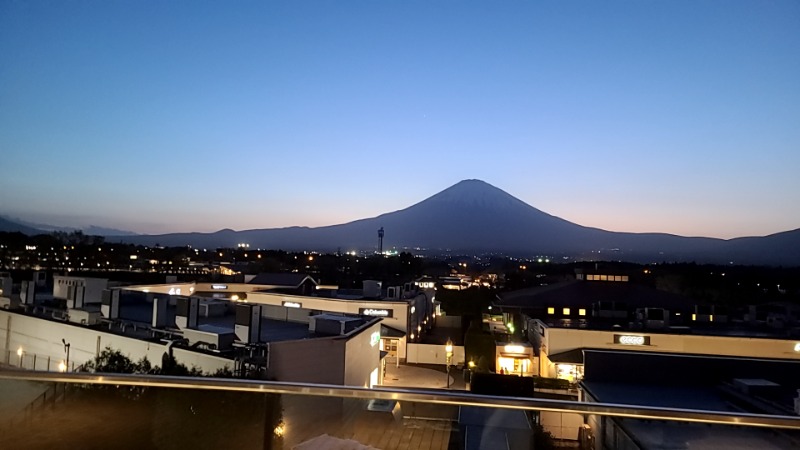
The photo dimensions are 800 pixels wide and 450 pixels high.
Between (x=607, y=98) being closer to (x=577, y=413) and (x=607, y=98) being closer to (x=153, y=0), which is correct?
(x=153, y=0)

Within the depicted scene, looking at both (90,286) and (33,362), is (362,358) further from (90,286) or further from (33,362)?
(90,286)

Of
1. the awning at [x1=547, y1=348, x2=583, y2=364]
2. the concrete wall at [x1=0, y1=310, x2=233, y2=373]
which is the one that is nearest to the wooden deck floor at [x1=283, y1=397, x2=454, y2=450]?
the concrete wall at [x1=0, y1=310, x2=233, y2=373]

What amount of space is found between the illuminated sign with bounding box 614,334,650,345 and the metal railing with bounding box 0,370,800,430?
42.2 feet

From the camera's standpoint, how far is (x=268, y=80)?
16219 millimetres

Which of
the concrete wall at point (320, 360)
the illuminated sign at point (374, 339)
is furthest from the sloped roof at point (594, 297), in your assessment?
the concrete wall at point (320, 360)

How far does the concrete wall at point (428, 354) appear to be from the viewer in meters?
17.3

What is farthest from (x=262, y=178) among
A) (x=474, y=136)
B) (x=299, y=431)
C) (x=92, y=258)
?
(x=299, y=431)

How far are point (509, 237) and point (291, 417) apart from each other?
129 m

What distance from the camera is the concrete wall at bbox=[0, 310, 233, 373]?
308 inches

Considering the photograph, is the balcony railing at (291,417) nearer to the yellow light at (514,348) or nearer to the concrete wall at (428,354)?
Result: the yellow light at (514,348)

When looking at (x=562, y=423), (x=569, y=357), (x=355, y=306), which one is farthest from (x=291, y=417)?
(x=355, y=306)

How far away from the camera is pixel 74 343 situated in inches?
381

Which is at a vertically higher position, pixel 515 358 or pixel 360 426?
pixel 360 426

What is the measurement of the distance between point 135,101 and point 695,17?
1516 centimetres
